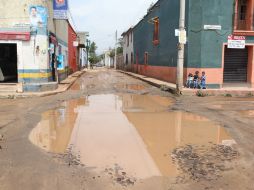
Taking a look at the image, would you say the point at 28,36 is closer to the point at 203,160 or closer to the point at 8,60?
the point at 8,60

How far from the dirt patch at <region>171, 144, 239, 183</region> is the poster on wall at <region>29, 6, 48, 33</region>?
1213cm

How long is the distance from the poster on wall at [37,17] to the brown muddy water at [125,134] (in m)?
6.09

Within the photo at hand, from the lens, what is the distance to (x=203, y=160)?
245 inches

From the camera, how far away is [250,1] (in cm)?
1941

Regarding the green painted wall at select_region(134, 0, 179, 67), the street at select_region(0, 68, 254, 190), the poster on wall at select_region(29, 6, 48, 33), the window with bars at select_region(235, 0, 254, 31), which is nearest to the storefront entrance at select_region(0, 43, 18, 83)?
the poster on wall at select_region(29, 6, 48, 33)

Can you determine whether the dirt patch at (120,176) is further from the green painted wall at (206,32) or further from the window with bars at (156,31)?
the window with bars at (156,31)

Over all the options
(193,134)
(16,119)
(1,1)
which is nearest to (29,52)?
(1,1)

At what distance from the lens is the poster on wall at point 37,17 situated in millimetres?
16859

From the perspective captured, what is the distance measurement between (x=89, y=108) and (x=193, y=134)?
193 inches

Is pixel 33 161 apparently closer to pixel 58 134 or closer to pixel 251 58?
pixel 58 134

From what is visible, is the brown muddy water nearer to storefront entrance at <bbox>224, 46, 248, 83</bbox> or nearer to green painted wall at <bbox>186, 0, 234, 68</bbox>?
A: green painted wall at <bbox>186, 0, 234, 68</bbox>

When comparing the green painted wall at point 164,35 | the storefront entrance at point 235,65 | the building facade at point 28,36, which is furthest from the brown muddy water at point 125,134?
the green painted wall at point 164,35

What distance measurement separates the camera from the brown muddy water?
6117 mm

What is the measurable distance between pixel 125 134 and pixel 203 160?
247 centimetres
